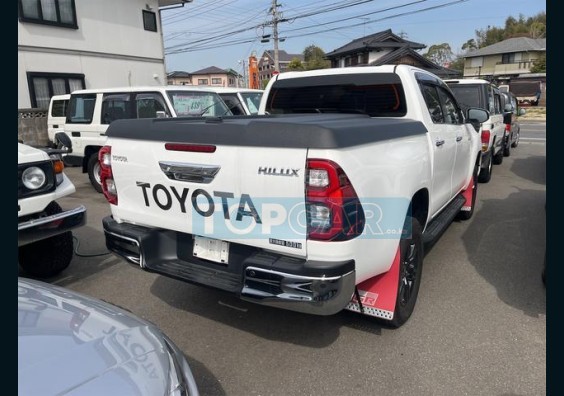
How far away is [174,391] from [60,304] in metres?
0.78

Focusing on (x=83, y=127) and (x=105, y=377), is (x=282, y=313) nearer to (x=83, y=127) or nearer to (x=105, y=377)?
(x=105, y=377)

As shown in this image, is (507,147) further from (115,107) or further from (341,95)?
(115,107)

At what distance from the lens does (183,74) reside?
86.4 meters

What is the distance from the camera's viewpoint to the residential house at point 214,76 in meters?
86.4

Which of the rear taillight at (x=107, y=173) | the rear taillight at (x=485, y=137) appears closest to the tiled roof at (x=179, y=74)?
the rear taillight at (x=485, y=137)

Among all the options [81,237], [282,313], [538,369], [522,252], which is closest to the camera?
[538,369]

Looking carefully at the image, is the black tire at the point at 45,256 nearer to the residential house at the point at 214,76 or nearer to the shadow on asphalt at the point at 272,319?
the shadow on asphalt at the point at 272,319

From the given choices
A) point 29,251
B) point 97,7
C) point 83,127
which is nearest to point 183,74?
point 97,7

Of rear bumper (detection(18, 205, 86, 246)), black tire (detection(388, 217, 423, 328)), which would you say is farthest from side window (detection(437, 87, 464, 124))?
rear bumper (detection(18, 205, 86, 246))

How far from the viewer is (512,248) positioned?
504cm

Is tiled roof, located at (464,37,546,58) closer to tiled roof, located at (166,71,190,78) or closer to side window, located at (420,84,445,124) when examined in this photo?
tiled roof, located at (166,71,190,78)

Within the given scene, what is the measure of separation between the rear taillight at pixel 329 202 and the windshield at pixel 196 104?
6.01 metres

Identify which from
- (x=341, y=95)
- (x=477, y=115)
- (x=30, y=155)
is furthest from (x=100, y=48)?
(x=477, y=115)

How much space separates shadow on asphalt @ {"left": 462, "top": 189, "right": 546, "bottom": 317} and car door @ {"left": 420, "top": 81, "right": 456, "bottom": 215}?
0.88 meters
